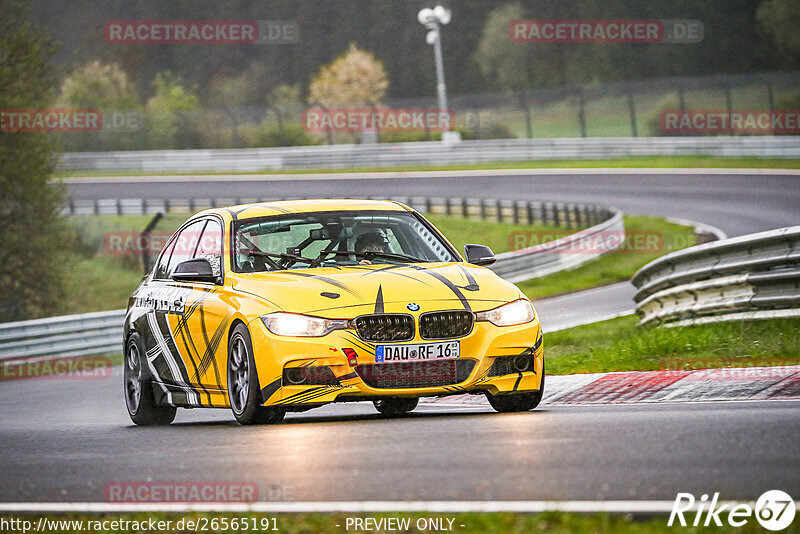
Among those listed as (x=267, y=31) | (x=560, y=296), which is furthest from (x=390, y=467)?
(x=267, y=31)

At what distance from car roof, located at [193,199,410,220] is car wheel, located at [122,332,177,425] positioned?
147 cm

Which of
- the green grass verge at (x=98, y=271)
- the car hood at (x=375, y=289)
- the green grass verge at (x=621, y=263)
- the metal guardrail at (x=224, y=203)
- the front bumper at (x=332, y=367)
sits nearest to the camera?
the front bumper at (x=332, y=367)

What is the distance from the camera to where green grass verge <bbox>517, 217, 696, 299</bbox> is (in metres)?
27.7

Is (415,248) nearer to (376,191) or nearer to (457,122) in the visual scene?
(376,191)

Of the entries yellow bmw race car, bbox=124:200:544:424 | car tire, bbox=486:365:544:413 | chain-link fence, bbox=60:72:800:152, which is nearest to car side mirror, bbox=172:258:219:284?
yellow bmw race car, bbox=124:200:544:424

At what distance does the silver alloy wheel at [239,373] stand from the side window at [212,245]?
1.06 metres

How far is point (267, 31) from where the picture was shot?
4483 inches

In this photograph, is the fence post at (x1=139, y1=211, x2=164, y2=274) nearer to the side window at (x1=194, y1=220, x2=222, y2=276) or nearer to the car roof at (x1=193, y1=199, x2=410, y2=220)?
the side window at (x1=194, y1=220, x2=222, y2=276)

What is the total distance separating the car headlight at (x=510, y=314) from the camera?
8992mm

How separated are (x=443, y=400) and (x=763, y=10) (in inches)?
3153
